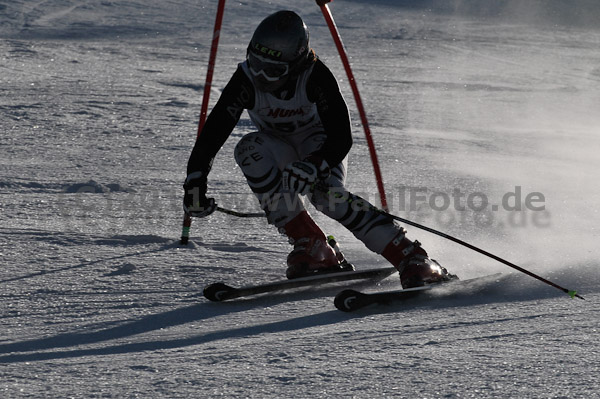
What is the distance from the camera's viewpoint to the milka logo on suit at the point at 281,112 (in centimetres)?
411

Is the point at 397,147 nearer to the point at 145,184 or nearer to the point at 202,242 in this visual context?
the point at 145,184

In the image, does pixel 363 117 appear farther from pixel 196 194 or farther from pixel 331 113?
pixel 196 194

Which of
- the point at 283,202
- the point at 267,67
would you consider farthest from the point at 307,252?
the point at 267,67

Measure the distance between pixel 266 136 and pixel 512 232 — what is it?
2.01m

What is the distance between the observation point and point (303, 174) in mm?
3764

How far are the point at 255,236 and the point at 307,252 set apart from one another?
94cm

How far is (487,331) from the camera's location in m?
3.11

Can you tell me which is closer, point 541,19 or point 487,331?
point 487,331

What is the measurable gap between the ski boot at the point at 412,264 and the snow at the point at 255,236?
0.22 m

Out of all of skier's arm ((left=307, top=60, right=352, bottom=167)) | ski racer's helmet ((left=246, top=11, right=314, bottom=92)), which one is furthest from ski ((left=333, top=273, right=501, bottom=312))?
ski racer's helmet ((left=246, top=11, right=314, bottom=92))

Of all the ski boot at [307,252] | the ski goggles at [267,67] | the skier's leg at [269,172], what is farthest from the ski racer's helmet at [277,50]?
the ski boot at [307,252]

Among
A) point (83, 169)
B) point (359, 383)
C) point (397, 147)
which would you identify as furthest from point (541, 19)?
point (359, 383)

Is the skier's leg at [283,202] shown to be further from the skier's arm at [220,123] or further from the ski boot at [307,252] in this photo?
the skier's arm at [220,123]

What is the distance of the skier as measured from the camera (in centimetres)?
387
